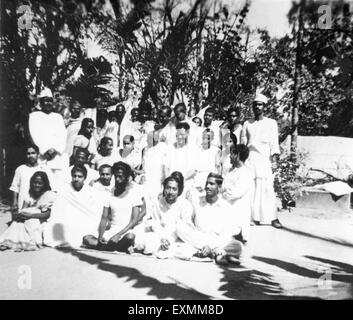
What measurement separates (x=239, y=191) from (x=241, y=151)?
51 centimetres

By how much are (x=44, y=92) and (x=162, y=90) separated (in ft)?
5.08

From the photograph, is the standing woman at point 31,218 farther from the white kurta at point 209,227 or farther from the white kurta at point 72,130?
the white kurta at point 209,227

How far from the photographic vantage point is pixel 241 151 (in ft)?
14.9

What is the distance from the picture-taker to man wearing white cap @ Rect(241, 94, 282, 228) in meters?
4.68

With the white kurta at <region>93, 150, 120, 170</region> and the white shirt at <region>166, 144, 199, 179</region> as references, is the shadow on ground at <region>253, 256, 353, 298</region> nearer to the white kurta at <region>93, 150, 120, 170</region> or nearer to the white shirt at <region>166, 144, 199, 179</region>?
the white shirt at <region>166, 144, 199, 179</region>

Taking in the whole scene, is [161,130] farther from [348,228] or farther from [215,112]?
[348,228]

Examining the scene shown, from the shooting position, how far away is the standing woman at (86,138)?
4949 mm

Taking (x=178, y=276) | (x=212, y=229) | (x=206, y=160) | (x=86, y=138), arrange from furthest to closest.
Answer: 1. (x=86, y=138)
2. (x=206, y=160)
3. (x=212, y=229)
4. (x=178, y=276)

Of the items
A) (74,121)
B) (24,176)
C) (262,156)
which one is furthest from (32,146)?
(262,156)

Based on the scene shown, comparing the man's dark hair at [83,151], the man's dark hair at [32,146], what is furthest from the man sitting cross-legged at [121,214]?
the man's dark hair at [32,146]

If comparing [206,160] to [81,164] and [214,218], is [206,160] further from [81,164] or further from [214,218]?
[81,164]

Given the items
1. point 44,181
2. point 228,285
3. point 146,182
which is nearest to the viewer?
point 228,285

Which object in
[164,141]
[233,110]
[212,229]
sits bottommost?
[212,229]

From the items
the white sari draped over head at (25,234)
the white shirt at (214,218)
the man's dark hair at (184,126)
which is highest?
the man's dark hair at (184,126)
